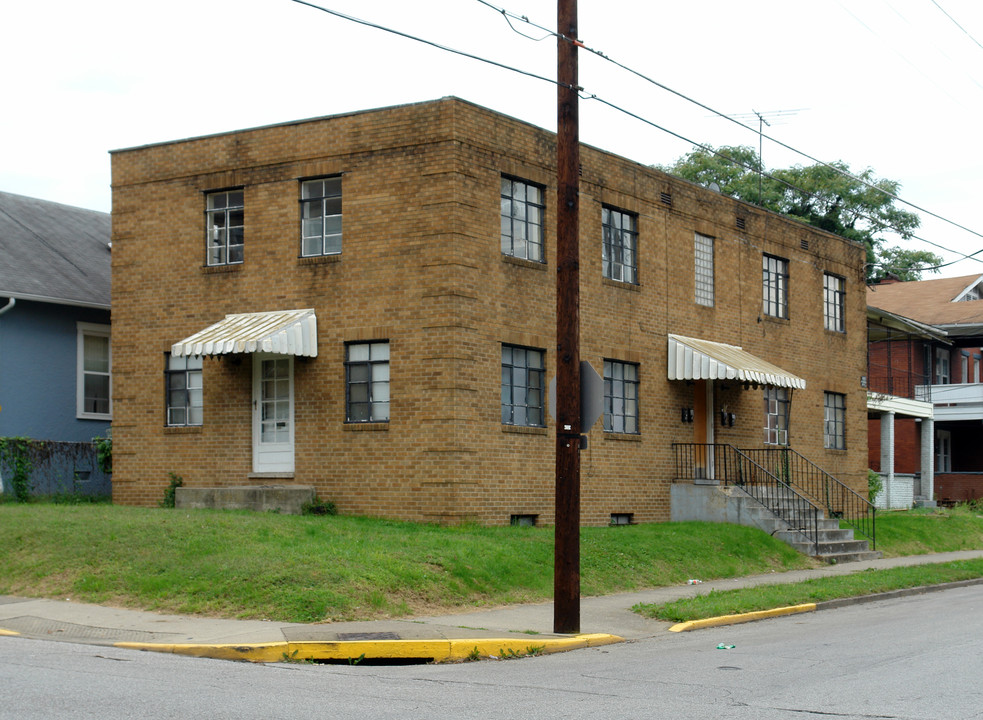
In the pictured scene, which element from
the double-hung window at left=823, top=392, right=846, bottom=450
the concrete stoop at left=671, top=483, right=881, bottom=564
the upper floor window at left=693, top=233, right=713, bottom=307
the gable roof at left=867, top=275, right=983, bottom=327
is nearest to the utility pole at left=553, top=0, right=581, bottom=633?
the concrete stoop at left=671, top=483, right=881, bottom=564

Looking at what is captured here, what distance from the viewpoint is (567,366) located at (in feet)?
41.9

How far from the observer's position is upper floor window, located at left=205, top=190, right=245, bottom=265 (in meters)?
21.4

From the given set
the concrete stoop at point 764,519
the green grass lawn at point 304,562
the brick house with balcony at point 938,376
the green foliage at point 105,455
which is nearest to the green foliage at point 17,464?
the green foliage at point 105,455

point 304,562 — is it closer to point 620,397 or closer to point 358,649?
point 358,649

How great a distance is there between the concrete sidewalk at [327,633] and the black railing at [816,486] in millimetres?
11613

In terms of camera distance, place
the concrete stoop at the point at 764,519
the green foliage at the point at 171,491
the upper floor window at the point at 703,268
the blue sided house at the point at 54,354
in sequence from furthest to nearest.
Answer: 1. the upper floor window at the point at 703,268
2. the blue sided house at the point at 54,354
3. the concrete stoop at the point at 764,519
4. the green foliage at the point at 171,491

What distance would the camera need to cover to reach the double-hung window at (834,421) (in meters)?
29.3

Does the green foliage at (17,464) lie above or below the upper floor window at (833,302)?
below

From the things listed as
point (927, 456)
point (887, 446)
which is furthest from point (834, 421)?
point (927, 456)

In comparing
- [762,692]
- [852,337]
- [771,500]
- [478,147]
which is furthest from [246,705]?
[852,337]

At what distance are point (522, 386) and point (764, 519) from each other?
555 centimetres

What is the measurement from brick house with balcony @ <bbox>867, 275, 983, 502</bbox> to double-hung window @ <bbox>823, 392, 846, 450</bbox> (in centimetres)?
968

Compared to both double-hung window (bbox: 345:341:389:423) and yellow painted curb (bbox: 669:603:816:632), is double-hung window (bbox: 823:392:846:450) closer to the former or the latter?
double-hung window (bbox: 345:341:389:423)

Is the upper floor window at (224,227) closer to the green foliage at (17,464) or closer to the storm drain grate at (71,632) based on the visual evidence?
the green foliage at (17,464)
